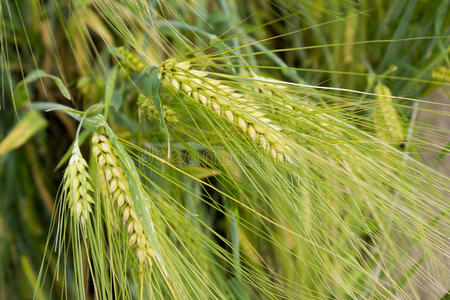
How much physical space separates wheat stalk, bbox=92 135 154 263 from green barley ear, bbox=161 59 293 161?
10 cm

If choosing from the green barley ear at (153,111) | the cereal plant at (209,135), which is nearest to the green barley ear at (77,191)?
the cereal plant at (209,135)

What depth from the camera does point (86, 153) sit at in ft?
2.28

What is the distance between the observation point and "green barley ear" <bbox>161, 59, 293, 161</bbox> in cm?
37

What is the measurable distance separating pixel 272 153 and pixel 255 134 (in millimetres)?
26

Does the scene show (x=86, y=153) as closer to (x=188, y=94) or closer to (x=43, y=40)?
(x=43, y=40)

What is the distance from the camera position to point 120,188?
39 centimetres

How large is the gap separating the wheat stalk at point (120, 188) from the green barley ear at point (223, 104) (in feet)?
0.32

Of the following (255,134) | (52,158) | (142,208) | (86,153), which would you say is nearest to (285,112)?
(255,134)

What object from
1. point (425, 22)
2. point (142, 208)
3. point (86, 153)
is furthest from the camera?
point (425, 22)

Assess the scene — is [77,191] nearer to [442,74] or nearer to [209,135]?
[209,135]

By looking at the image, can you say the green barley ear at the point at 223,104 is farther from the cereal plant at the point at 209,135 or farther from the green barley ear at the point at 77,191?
the green barley ear at the point at 77,191

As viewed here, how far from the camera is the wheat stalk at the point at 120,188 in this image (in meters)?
0.37

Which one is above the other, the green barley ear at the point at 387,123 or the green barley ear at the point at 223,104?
the green barley ear at the point at 223,104

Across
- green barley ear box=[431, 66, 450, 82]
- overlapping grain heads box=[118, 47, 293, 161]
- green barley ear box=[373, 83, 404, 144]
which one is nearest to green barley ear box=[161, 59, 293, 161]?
overlapping grain heads box=[118, 47, 293, 161]
